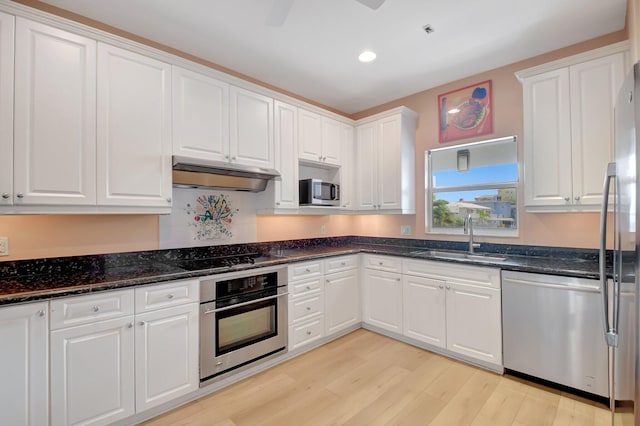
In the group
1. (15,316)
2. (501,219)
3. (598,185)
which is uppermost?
(598,185)

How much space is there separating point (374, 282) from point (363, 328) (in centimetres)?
58

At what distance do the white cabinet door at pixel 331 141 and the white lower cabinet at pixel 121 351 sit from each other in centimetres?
208

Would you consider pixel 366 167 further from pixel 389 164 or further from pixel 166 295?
pixel 166 295

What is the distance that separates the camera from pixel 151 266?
7.65ft

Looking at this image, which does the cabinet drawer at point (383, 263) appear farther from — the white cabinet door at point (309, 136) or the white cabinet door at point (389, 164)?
the white cabinet door at point (309, 136)

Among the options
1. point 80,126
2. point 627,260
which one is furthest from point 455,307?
point 80,126

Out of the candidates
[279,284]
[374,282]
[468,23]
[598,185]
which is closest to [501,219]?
[598,185]

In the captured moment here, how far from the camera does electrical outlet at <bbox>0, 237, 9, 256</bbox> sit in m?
1.89

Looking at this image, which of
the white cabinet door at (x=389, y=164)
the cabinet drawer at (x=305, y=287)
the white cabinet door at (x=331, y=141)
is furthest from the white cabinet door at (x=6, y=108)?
the white cabinet door at (x=389, y=164)

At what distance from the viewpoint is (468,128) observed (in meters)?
3.23

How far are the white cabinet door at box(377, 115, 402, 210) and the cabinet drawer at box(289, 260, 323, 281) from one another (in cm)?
114

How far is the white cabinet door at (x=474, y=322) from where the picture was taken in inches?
97.7

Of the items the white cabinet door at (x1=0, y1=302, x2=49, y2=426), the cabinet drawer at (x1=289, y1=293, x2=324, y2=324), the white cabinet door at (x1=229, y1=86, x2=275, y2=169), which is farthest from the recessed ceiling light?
the white cabinet door at (x1=0, y1=302, x2=49, y2=426)

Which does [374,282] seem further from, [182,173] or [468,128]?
[182,173]
